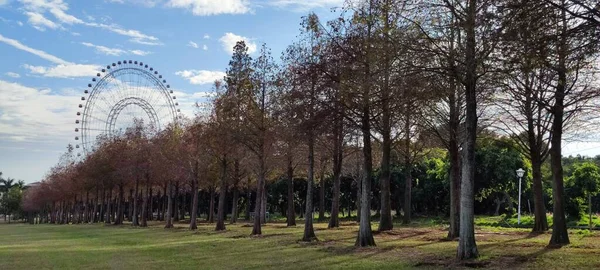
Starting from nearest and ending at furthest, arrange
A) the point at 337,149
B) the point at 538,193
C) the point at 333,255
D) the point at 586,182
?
the point at 333,255 → the point at 538,193 → the point at 337,149 → the point at 586,182

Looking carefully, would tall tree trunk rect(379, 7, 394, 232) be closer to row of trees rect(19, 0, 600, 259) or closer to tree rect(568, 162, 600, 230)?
row of trees rect(19, 0, 600, 259)

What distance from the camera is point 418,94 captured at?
61.0 feet

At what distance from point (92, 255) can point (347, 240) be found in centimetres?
1140

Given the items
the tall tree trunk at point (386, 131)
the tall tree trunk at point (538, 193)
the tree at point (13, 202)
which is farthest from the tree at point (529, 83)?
the tree at point (13, 202)

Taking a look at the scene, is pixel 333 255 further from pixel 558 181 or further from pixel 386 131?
pixel 558 181

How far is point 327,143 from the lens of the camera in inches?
1229

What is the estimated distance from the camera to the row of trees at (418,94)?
12.8 metres

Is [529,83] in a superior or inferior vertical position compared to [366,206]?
superior

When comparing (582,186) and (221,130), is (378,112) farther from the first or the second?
(582,186)

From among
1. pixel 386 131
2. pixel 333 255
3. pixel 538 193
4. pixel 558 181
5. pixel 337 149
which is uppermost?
pixel 386 131

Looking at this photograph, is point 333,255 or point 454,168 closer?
point 333,255

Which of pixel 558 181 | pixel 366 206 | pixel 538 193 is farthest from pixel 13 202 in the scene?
pixel 558 181

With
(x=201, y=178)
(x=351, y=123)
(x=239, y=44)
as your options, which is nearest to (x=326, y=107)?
(x=351, y=123)

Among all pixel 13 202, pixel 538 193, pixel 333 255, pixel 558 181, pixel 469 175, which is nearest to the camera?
pixel 469 175
